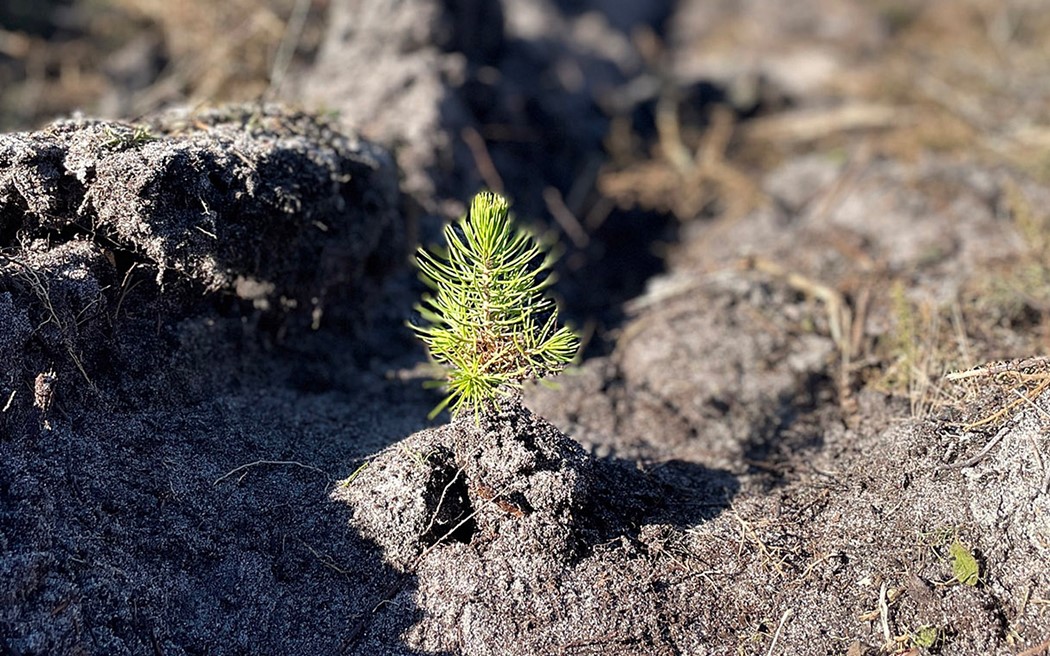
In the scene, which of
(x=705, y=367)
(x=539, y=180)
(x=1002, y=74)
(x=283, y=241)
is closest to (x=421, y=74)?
(x=539, y=180)

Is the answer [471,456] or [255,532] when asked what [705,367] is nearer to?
[471,456]

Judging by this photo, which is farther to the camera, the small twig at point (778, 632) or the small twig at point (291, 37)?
the small twig at point (291, 37)

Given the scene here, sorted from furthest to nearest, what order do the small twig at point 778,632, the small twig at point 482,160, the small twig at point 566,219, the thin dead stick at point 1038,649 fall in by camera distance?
the small twig at point 566,219, the small twig at point 482,160, the small twig at point 778,632, the thin dead stick at point 1038,649

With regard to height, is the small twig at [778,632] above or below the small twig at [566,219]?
below

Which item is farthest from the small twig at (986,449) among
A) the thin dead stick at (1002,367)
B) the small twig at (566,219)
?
the small twig at (566,219)

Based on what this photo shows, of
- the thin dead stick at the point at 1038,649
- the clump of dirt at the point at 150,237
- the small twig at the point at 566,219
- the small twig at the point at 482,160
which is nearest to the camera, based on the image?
the thin dead stick at the point at 1038,649

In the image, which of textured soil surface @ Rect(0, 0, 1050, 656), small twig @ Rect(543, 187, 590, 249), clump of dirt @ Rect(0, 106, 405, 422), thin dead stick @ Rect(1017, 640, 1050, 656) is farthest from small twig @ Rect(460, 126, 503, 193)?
thin dead stick @ Rect(1017, 640, 1050, 656)

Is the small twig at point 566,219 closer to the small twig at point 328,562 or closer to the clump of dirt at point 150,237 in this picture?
the clump of dirt at point 150,237

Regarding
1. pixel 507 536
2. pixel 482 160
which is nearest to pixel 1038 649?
pixel 507 536

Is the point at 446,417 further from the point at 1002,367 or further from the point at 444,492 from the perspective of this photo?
the point at 1002,367
